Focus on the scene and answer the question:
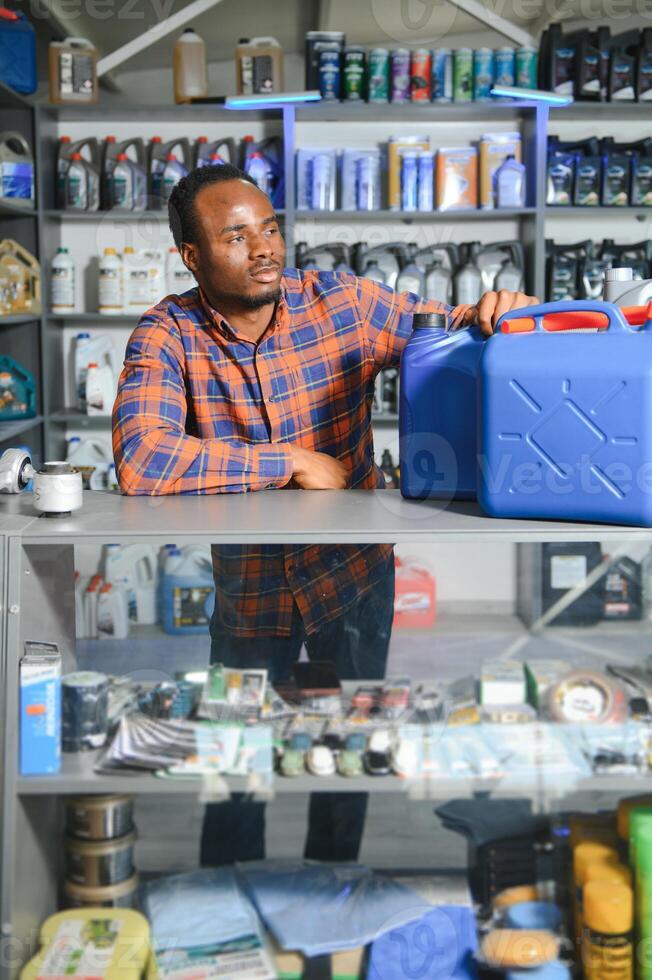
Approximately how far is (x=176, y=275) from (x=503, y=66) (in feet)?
5.75

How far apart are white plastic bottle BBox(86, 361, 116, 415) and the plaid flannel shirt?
106 inches

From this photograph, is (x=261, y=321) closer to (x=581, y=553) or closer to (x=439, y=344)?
(x=439, y=344)

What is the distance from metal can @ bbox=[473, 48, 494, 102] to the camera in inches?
180

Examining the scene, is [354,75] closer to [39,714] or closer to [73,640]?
[73,640]

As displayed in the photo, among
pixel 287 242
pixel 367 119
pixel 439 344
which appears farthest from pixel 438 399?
pixel 367 119

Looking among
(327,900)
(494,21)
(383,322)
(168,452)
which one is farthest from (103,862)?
(494,21)

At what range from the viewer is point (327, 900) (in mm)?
1396

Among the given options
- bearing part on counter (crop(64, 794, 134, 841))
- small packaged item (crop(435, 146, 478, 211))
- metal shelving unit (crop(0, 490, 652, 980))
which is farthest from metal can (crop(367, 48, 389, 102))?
bearing part on counter (crop(64, 794, 134, 841))

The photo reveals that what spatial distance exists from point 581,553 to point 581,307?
0.33 metres

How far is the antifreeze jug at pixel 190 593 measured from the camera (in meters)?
1.34

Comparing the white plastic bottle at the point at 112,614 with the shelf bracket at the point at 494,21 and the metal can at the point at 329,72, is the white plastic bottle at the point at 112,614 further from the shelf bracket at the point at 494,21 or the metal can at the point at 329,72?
the shelf bracket at the point at 494,21

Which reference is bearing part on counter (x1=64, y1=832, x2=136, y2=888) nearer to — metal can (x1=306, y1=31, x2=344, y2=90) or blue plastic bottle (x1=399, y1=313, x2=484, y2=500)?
blue plastic bottle (x1=399, y1=313, x2=484, y2=500)

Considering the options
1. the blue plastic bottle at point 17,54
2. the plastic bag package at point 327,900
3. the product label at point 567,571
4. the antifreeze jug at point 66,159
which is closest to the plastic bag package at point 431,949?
the plastic bag package at point 327,900

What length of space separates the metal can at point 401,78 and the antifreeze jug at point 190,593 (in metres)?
3.72
